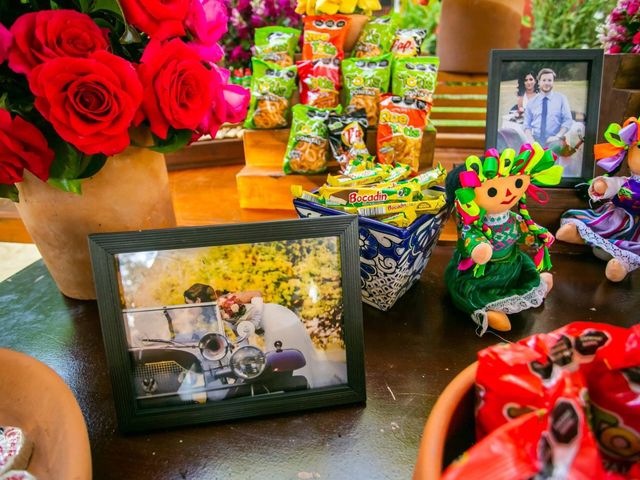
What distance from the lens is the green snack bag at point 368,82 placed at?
1447mm

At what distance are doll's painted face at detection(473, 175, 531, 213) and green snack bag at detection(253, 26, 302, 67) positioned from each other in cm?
108

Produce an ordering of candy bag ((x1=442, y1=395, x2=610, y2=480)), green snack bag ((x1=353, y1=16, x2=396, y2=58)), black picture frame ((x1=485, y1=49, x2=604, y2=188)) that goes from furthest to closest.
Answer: green snack bag ((x1=353, y1=16, x2=396, y2=58)), black picture frame ((x1=485, y1=49, x2=604, y2=188)), candy bag ((x1=442, y1=395, x2=610, y2=480))

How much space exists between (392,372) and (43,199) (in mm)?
526

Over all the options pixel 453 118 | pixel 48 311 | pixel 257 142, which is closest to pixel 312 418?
pixel 48 311

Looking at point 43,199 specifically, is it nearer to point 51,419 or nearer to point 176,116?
point 176,116

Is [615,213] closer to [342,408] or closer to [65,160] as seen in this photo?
[342,408]

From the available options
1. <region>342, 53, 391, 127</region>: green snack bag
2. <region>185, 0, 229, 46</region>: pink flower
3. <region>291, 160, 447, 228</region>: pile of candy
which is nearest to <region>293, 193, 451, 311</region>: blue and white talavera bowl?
<region>291, 160, 447, 228</region>: pile of candy

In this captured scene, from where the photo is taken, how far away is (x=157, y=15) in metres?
0.57

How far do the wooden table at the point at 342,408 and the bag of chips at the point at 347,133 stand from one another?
51cm

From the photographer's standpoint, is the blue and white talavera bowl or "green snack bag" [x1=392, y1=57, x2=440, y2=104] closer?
the blue and white talavera bowl

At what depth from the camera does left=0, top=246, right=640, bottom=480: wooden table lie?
50cm

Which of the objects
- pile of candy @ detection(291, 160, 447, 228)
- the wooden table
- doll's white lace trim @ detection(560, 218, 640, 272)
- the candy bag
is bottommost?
the wooden table

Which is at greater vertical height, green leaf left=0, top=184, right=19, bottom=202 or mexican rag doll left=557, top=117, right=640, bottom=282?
green leaf left=0, top=184, right=19, bottom=202

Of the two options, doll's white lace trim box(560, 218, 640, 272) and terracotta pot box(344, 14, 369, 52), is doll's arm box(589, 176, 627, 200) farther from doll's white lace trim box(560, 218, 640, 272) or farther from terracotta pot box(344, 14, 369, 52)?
terracotta pot box(344, 14, 369, 52)
